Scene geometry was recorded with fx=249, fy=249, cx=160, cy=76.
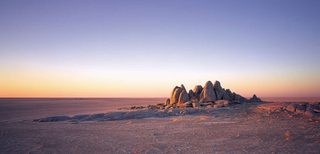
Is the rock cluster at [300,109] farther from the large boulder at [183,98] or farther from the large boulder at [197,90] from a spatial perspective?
the large boulder at [197,90]

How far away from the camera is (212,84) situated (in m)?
38.8

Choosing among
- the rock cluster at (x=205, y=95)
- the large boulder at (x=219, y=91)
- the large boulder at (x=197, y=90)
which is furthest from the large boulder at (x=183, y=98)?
the large boulder at (x=219, y=91)

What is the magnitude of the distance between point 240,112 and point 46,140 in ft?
61.4

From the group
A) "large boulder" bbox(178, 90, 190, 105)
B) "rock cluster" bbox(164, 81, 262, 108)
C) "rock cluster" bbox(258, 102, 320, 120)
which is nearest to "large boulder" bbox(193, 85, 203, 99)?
"rock cluster" bbox(164, 81, 262, 108)

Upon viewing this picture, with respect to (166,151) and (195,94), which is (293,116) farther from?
(195,94)

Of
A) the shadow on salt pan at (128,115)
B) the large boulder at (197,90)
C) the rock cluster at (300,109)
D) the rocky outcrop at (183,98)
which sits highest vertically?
the large boulder at (197,90)

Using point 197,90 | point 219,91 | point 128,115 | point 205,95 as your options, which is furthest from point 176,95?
point 128,115

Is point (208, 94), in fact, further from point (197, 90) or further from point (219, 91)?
point (197, 90)

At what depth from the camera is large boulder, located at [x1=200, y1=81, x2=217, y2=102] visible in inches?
1449

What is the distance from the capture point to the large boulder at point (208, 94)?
3681cm

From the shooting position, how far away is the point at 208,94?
37.2 meters

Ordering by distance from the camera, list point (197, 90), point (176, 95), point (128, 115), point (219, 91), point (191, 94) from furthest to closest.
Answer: point (197, 90) < point (191, 94) < point (176, 95) < point (219, 91) < point (128, 115)

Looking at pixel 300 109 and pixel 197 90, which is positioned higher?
pixel 197 90

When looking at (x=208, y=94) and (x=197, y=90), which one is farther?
(x=197, y=90)
